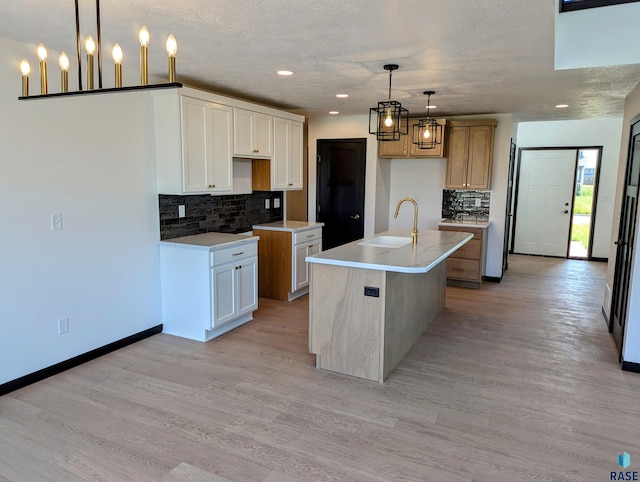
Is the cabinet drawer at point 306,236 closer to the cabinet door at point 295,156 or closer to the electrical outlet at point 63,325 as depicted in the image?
the cabinet door at point 295,156

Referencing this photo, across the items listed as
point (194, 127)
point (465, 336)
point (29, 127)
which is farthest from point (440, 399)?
point (29, 127)

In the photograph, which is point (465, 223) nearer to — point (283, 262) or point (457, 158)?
point (457, 158)

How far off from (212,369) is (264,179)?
252 centimetres

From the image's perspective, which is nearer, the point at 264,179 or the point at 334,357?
the point at 334,357

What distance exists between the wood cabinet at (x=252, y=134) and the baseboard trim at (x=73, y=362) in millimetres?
1987

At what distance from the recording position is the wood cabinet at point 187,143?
390cm

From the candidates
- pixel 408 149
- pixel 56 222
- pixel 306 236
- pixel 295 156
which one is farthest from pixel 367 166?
pixel 56 222

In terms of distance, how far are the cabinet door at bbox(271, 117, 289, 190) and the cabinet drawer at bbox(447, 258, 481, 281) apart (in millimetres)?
2494

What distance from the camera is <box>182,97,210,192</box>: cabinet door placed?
3.93 m

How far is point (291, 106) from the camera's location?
5.57m

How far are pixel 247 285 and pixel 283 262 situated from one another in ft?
2.93

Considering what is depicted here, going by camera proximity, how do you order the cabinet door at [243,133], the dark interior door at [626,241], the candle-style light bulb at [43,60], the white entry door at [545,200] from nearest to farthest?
1. the candle-style light bulb at [43,60]
2. the dark interior door at [626,241]
3. the cabinet door at [243,133]
4. the white entry door at [545,200]

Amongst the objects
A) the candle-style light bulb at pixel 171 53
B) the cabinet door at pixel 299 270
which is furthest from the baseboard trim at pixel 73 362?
the candle-style light bulb at pixel 171 53

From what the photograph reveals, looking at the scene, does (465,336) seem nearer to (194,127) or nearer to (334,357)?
(334,357)
